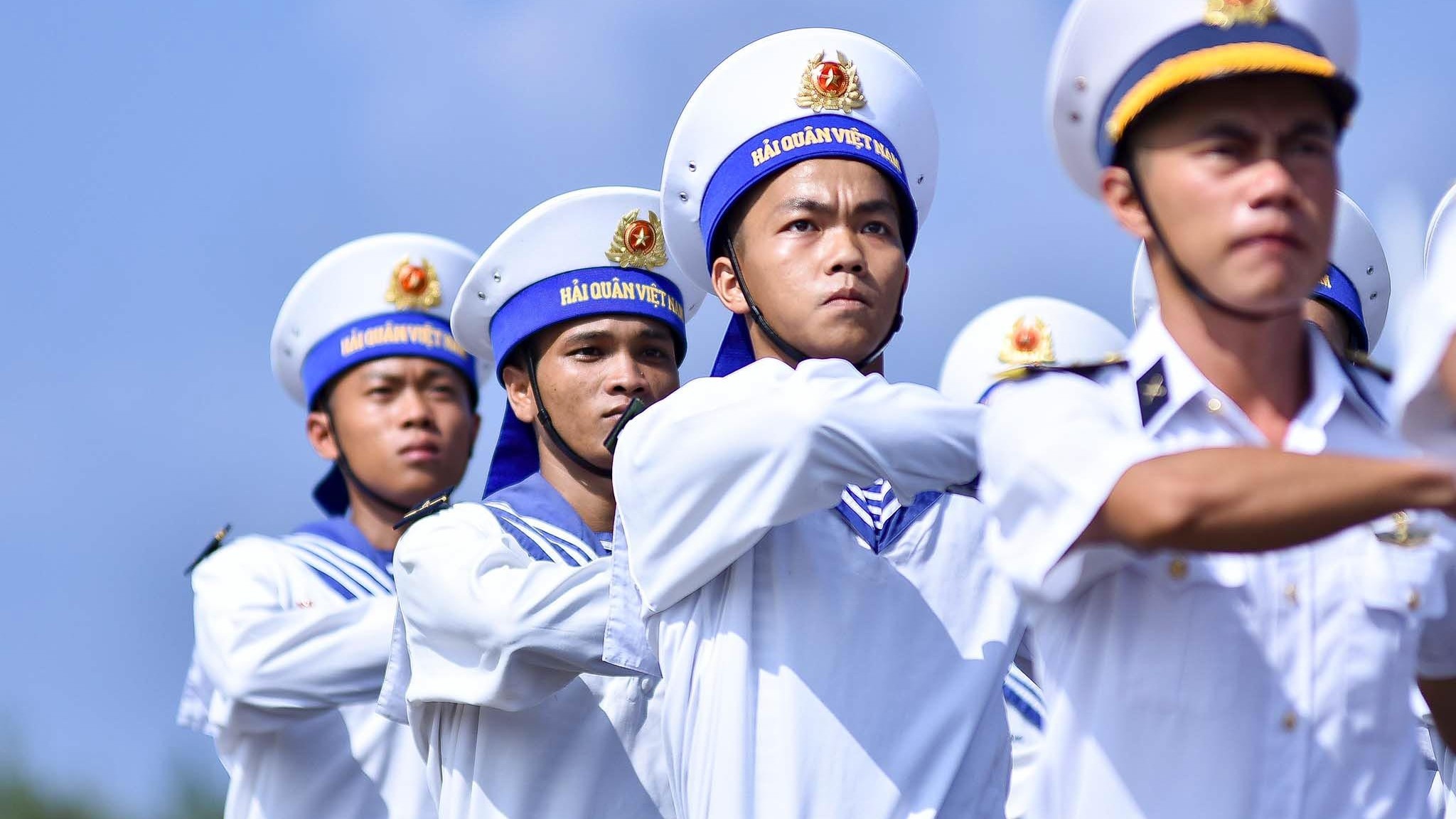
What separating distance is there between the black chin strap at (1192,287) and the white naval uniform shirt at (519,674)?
192cm

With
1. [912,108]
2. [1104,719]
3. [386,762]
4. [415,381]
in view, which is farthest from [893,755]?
[415,381]

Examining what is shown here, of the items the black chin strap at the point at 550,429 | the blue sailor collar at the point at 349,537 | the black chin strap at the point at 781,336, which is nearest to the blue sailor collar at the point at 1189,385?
the black chin strap at the point at 781,336

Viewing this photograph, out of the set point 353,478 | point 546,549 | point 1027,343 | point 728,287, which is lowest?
point 546,549

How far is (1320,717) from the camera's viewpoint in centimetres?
276

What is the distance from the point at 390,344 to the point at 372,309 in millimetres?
187

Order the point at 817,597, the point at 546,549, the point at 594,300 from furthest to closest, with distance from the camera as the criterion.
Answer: the point at 594,300, the point at 546,549, the point at 817,597

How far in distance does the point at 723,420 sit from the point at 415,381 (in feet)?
11.7

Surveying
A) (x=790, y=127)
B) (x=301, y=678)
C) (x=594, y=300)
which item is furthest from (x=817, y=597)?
(x=301, y=678)

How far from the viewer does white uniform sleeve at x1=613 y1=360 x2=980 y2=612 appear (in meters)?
3.64

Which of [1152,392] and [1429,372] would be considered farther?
[1152,392]

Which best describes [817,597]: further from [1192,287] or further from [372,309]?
[372,309]

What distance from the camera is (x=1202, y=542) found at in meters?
2.58

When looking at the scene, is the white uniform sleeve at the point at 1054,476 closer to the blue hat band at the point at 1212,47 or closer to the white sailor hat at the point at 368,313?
the blue hat band at the point at 1212,47

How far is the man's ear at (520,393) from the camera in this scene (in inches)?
223
